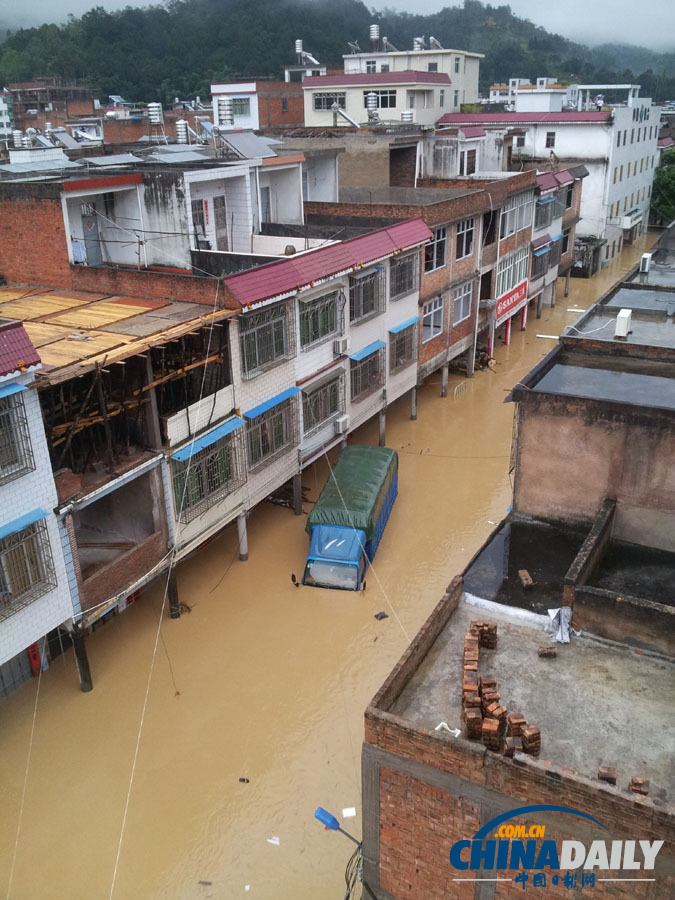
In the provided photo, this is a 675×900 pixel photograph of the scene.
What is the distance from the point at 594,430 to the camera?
13477mm

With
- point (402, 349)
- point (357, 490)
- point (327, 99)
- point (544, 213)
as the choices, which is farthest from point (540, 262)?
point (327, 99)

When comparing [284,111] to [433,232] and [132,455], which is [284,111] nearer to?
[433,232]

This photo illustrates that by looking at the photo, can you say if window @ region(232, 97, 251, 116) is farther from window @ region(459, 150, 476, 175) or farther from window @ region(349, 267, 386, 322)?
window @ region(349, 267, 386, 322)

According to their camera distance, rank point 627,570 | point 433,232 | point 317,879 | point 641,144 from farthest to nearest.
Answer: point 641,144, point 433,232, point 627,570, point 317,879

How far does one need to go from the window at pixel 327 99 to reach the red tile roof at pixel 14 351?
51389 mm

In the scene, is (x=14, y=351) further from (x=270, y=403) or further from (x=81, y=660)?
(x=270, y=403)

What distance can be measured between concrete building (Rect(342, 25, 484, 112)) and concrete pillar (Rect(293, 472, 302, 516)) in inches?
2053

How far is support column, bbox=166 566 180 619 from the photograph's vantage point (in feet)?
57.1

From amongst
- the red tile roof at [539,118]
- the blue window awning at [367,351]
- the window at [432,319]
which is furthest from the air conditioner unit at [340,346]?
the red tile roof at [539,118]

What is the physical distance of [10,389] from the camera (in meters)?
12.2

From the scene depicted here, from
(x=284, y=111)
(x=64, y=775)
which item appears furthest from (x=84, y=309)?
(x=284, y=111)

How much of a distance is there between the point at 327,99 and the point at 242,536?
158 ft

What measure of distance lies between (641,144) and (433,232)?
39.4 metres

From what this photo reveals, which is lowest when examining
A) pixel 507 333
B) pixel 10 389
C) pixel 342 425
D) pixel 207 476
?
pixel 507 333
